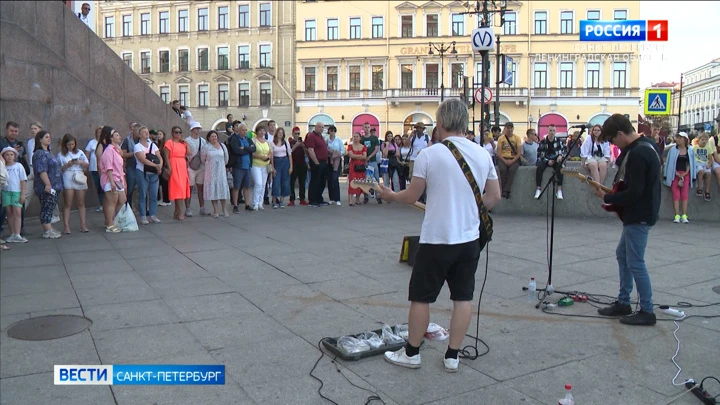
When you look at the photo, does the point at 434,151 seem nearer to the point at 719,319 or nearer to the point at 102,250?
the point at 719,319

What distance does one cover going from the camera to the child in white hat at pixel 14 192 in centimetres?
930

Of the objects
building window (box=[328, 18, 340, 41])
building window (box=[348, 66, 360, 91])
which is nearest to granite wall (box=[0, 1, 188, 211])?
building window (box=[348, 66, 360, 91])

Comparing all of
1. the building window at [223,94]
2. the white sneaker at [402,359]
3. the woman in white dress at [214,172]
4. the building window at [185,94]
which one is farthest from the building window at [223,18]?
the white sneaker at [402,359]

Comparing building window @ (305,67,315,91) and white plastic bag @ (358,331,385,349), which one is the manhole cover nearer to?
white plastic bag @ (358,331,385,349)

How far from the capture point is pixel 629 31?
14.8 m

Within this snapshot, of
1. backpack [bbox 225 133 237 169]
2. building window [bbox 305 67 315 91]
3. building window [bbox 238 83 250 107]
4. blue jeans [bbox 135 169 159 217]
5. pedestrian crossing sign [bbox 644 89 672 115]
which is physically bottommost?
blue jeans [bbox 135 169 159 217]

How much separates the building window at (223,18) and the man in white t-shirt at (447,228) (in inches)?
2335

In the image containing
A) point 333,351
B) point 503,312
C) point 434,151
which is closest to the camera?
point 434,151

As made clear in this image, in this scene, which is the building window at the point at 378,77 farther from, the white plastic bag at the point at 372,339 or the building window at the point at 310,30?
the white plastic bag at the point at 372,339

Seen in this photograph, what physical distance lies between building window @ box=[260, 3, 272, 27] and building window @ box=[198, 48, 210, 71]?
21.4 feet

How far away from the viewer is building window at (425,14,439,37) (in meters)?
55.7

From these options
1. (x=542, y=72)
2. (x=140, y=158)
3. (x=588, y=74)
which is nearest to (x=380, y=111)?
(x=542, y=72)

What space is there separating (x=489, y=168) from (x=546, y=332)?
1696mm

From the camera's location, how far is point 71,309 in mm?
5887
